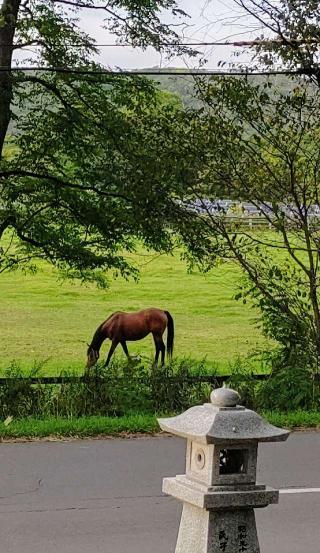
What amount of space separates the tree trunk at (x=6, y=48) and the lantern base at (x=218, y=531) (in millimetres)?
11934

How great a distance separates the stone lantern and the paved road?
2.60m

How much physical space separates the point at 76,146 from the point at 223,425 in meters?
12.3

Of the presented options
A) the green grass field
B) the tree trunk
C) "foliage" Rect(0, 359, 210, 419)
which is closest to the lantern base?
"foliage" Rect(0, 359, 210, 419)

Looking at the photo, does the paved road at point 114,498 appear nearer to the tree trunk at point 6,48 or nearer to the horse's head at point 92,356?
the horse's head at point 92,356

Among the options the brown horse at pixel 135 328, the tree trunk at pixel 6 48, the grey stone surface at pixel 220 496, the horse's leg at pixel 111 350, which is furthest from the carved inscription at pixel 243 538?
the tree trunk at pixel 6 48

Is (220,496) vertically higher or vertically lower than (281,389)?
higher

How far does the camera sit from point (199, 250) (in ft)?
51.2

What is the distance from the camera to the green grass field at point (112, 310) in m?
23.8

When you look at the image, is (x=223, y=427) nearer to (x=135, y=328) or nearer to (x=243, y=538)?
(x=243, y=538)

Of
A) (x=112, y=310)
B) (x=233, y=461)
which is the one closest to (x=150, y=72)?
(x=233, y=461)

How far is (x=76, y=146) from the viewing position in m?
16.6

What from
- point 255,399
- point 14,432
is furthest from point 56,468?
point 255,399

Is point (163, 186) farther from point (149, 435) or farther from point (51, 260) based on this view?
point (149, 435)

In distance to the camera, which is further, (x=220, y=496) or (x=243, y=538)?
(x=243, y=538)
